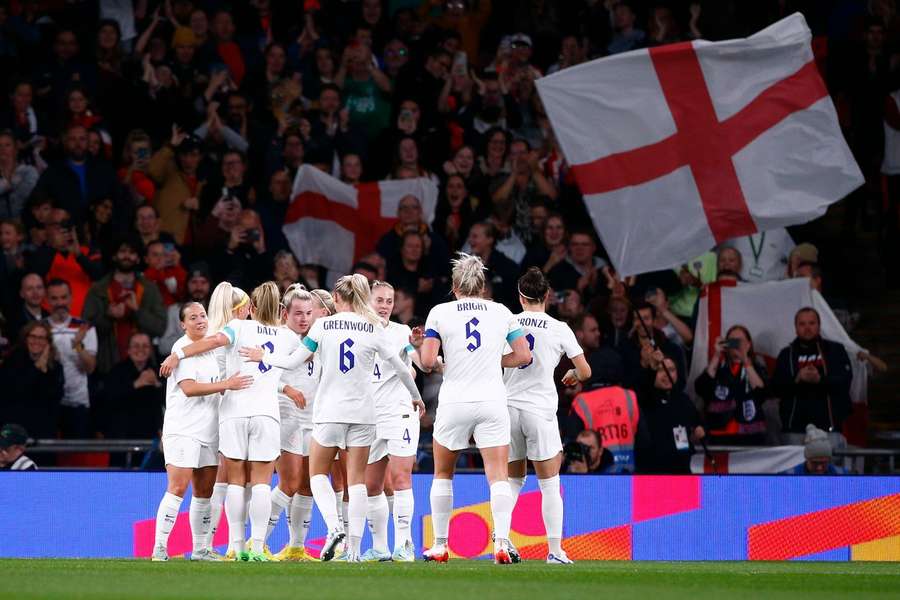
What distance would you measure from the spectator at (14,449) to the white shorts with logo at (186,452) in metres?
3.40

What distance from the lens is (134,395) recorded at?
16.9 m

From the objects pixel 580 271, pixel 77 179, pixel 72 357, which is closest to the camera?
pixel 72 357

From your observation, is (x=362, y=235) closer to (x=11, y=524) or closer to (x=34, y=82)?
(x=34, y=82)

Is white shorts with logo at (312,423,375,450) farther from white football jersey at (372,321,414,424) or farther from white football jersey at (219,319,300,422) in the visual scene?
white football jersey at (219,319,300,422)

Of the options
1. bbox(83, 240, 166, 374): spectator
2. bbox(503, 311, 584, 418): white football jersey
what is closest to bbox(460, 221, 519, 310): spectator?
bbox(83, 240, 166, 374): spectator

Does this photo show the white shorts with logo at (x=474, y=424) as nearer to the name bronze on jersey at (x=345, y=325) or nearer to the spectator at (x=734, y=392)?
the name bronze on jersey at (x=345, y=325)

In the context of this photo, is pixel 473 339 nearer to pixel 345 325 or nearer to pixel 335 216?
pixel 345 325

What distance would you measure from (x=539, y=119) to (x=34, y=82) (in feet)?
21.7

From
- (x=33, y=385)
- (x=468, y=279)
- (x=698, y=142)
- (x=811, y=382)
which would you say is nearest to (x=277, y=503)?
(x=468, y=279)

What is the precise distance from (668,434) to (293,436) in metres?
4.34

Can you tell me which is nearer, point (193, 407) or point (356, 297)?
point (356, 297)

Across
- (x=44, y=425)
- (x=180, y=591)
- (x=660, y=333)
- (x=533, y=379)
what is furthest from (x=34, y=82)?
(x=180, y=591)

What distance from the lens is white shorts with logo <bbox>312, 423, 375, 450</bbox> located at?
41.3 feet

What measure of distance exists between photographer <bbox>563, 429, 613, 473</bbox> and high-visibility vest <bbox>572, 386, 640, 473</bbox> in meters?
0.13
